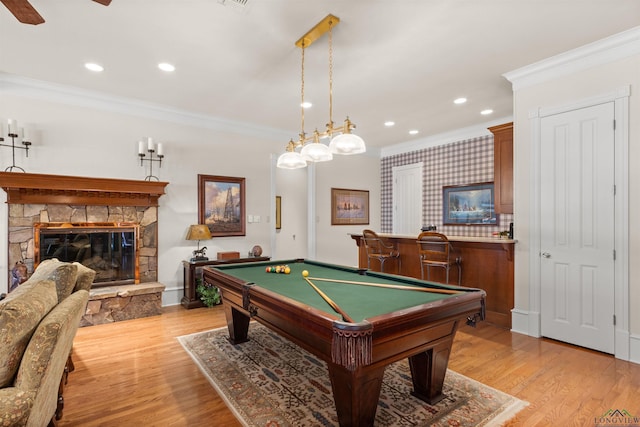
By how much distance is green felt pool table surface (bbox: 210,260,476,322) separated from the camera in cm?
190

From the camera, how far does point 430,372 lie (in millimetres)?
2184

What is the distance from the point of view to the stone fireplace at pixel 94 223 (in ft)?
12.3

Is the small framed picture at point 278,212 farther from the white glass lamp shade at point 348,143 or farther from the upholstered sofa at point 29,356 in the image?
→ the upholstered sofa at point 29,356

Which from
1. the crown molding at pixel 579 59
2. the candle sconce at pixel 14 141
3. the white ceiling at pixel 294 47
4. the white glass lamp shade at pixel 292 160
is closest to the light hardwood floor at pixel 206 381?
the white glass lamp shade at pixel 292 160

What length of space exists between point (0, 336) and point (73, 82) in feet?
11.5

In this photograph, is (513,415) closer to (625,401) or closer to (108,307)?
(625,401)

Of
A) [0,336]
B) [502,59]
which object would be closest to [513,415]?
[0,336]

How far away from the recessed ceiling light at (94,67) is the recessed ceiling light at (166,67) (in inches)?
23.9

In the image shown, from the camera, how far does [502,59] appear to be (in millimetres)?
Result: 3225

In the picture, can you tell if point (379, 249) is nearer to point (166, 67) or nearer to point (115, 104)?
point (166, 67)

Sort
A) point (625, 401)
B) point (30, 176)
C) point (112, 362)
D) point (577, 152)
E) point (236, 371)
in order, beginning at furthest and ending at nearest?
1. point (30, 176)
2. point (577, 152)
3. point (112, 362)
4. point (236, 371)
5. point (625, 401)

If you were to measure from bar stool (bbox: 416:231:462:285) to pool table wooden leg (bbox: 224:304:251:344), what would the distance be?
2.18 m

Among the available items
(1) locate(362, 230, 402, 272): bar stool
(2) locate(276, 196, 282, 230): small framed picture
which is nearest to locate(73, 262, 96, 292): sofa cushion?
(1) locate(362, 230, 402, 272): bar stool

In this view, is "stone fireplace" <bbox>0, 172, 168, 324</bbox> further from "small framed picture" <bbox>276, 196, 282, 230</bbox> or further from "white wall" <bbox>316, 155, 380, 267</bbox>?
"white wall" <bbox>316, 155, 380, 267</bbox>
